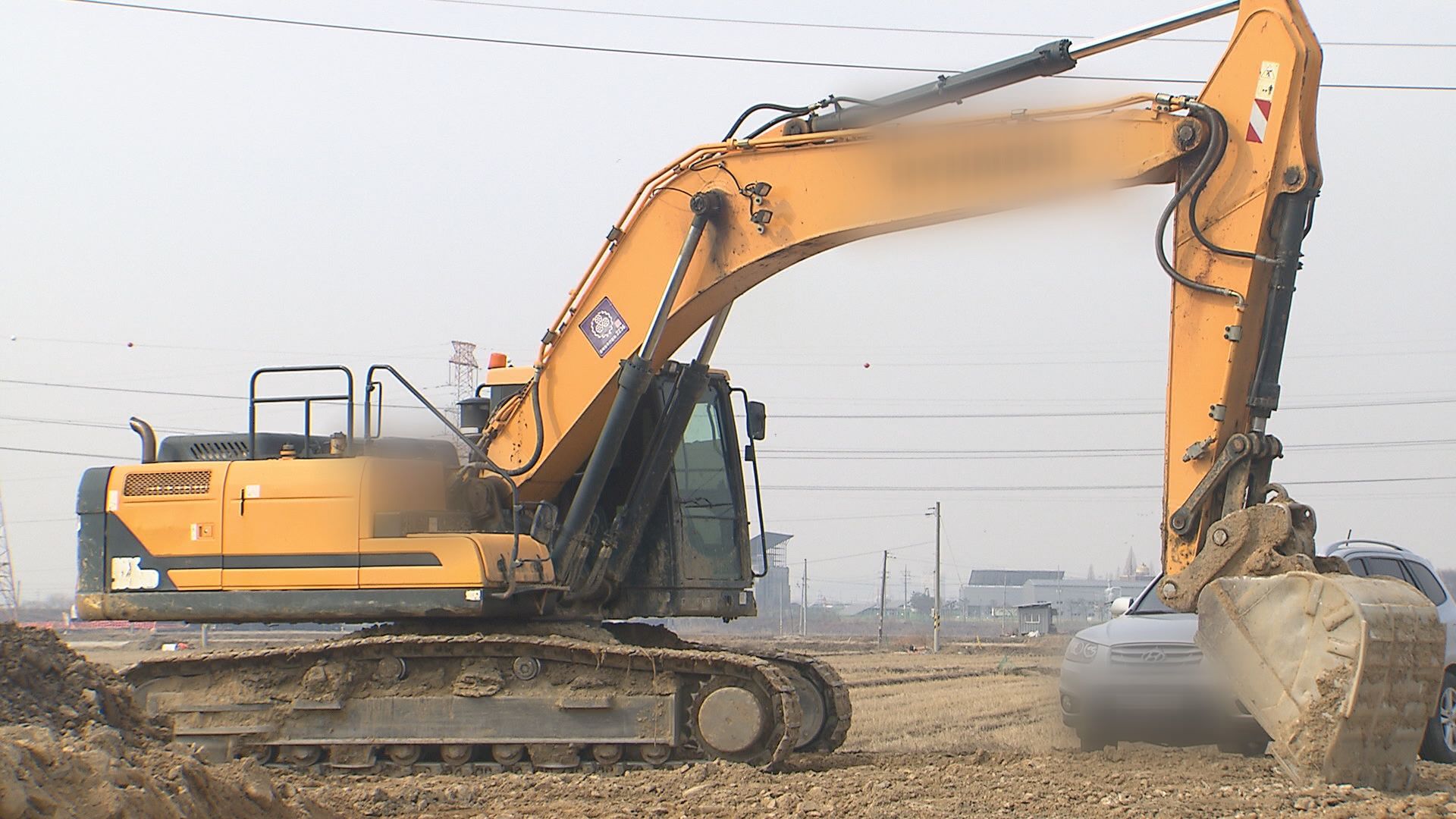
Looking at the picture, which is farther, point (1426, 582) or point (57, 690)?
point (1426, 582)

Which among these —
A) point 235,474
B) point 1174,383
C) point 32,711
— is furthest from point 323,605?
point 1174,383

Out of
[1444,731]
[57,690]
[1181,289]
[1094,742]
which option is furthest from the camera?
[1094,742]

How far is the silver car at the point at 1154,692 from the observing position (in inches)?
409

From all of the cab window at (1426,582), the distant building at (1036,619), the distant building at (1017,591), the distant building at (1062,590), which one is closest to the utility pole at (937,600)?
the distant building at (1036,619)

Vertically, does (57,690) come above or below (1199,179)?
below

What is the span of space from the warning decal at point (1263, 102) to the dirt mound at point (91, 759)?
6103 mm

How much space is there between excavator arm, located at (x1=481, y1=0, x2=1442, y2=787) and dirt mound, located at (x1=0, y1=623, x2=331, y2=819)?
350cm

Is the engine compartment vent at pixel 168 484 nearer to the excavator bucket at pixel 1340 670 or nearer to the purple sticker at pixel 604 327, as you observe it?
the purple sticker at pixel 604 327

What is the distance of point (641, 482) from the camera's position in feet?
36.3

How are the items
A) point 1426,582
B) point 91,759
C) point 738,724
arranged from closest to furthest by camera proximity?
1. point 91,759
2. point 738,724
3. point 1426,582

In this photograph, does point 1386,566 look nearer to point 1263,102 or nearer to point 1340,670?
point 1340,670

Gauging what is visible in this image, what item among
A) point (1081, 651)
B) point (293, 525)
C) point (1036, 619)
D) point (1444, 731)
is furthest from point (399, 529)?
point (1036, 619)

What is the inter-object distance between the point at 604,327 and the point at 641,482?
1.19m

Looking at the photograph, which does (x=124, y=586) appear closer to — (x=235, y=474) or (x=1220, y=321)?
(x=235, y=474)
